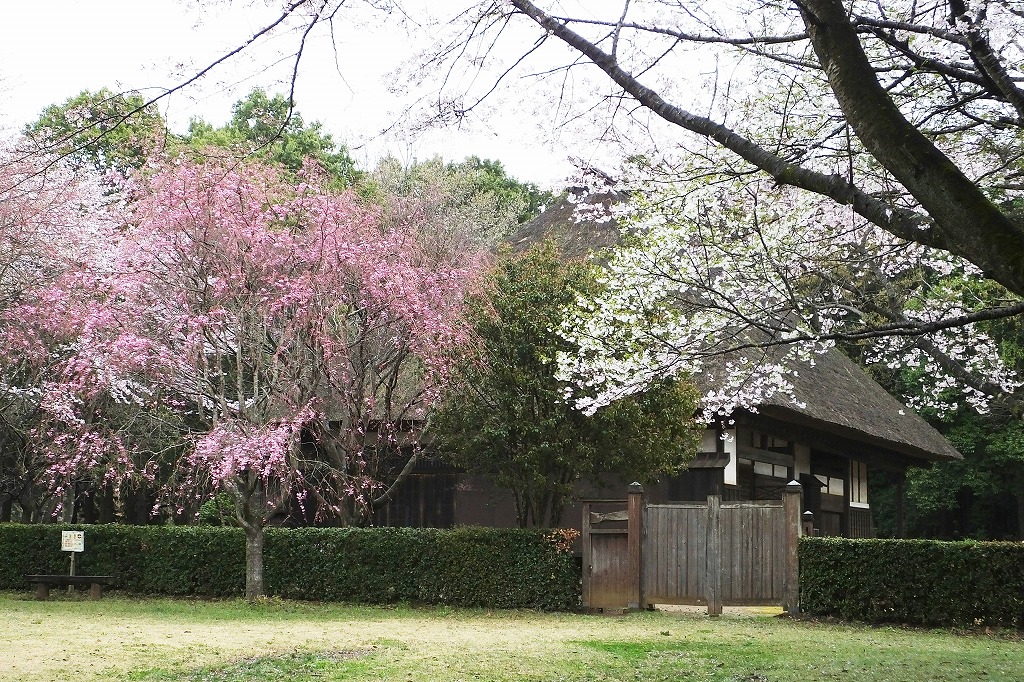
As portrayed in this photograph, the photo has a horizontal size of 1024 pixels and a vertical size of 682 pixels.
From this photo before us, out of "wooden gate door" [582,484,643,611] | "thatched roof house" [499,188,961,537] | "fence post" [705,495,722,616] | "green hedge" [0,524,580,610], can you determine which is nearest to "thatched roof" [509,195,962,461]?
"thatched roof house" [499,188,961,537]

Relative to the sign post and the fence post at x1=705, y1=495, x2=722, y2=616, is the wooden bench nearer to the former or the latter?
the sign post

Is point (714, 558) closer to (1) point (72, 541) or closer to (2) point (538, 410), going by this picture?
(2) point (538, 410)

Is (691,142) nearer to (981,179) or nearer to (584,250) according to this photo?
(981,179)

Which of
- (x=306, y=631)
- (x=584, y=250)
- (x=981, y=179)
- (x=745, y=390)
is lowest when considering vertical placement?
(x=306, y=631)

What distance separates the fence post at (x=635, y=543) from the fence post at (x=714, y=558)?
79 centimetres

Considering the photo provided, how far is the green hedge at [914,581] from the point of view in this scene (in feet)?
36.9

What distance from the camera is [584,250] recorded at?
760 inches

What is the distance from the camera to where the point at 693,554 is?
12641 millimetres

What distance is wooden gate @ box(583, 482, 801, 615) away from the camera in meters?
12.3

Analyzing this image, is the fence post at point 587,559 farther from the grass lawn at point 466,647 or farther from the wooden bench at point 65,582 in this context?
the wooden bench at point 65,582

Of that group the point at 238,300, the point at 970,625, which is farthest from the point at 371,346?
the point at 970,625

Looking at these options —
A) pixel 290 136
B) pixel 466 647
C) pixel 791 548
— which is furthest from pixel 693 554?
pixel 290 136

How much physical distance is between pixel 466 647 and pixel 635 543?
422 centimetres

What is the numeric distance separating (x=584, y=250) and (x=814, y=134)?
11803mm
